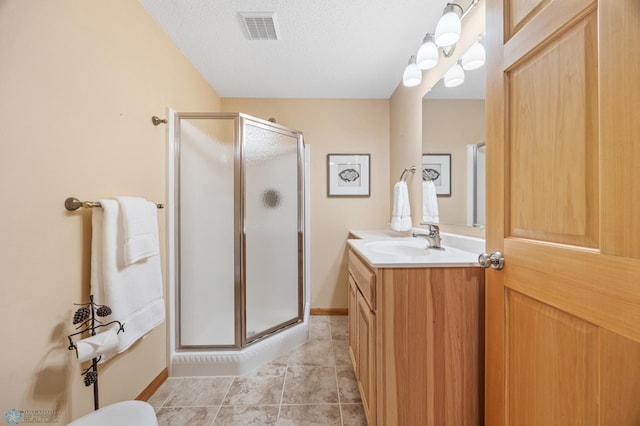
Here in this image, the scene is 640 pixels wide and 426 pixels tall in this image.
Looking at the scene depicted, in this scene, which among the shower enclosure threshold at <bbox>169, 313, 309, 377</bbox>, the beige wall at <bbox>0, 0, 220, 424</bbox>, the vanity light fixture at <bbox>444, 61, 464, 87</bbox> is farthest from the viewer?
the shower enclosure threshold at <bbox>169, 313, 309, 377</bbox>

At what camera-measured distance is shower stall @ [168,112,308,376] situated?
1.73 metres

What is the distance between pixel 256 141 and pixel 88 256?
4.01 ft

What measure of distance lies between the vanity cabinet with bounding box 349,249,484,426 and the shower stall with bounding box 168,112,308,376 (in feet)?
3.71

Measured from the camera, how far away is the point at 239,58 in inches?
78.4

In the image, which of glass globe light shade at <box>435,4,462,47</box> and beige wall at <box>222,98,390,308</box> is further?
beige wall at <box>222,98,390,308</box>

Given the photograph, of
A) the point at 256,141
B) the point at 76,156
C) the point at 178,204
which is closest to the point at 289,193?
the point at 256,141

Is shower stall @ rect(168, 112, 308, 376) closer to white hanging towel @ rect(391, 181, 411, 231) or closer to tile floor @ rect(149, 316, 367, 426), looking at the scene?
tile floor @ rect(149, 316, 367, 426)

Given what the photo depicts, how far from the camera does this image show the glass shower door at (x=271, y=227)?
6.12 ft

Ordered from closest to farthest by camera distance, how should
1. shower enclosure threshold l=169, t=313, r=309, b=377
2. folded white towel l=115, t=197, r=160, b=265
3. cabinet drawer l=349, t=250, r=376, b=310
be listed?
cabinet drawer l=349, t=250, r=376, b=310 < folded white towel l=115, t=197, r=160, b=265 < shower enclosure threshold l=169, t=313, r=309, b=377

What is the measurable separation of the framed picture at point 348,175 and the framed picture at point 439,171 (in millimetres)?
921

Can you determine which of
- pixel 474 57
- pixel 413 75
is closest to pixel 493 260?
pixel 474 57

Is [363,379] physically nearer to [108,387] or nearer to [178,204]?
[108,387]

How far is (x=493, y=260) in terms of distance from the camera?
0.86m

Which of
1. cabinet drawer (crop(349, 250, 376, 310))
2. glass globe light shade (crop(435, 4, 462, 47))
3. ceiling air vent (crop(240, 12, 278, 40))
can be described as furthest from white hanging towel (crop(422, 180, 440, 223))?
ceiling air vent (crop(240, 12, 278, 40))
